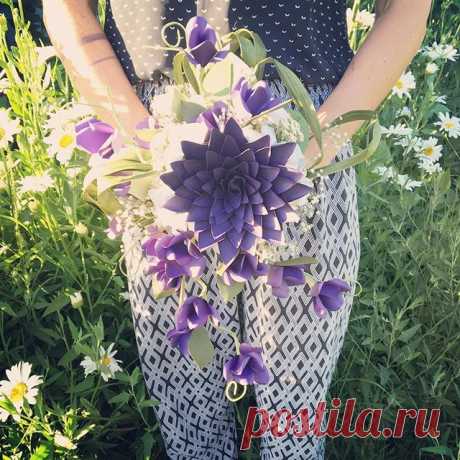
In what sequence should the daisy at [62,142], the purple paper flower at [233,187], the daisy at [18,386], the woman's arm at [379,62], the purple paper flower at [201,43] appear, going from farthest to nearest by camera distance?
the daisy at [62,142], the daisy at [18,386], the woman's arm at [379,62], the purple paper flower at [201,43], the purple paper flower at [233,187]

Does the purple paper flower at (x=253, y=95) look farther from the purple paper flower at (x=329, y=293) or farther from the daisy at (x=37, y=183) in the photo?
the daisy at (x=37, y=183)

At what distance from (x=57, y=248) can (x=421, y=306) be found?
35.3 inches

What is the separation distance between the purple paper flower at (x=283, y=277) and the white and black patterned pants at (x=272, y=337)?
8.1 inches

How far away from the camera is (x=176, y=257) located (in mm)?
699

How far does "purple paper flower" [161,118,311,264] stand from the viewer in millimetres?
658

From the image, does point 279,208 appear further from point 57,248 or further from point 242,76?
point 57,248

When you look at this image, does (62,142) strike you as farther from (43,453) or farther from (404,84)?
(404,84)

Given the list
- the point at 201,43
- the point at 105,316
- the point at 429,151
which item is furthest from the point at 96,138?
the point at 429,151

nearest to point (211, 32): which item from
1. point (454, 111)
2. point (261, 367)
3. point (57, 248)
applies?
point (261, 367)

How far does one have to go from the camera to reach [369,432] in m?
1.47

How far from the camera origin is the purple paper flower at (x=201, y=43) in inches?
29.9

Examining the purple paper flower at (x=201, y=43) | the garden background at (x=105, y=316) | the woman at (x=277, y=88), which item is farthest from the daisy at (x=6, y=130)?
the purple paper flower at (x=201, y=43)

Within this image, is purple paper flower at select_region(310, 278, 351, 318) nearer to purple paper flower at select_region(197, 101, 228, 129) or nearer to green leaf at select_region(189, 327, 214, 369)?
green leaf at select_region(189, 327, 214, 369)

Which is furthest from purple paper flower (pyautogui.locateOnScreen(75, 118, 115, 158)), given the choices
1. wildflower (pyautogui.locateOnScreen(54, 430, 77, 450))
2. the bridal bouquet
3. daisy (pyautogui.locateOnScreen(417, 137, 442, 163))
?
daisy (pyautogui.locateOnScreen(417, 137, 442, 163))
